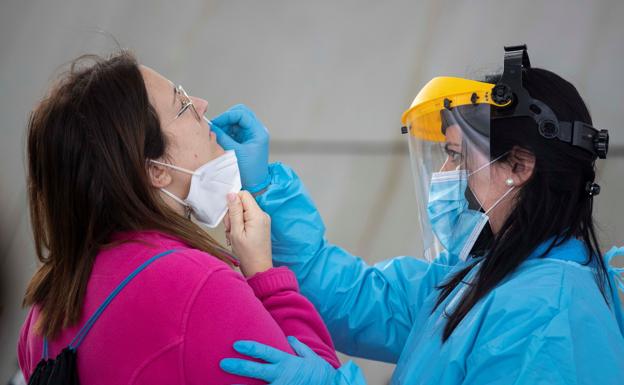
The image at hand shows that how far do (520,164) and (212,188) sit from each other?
624mm

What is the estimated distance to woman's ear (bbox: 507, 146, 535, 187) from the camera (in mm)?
1414

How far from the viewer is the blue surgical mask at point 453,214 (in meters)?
1.49

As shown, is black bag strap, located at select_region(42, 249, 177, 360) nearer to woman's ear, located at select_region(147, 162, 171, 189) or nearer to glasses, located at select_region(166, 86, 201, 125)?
woman's ear, located at select_region(147, 162, 171, 189)

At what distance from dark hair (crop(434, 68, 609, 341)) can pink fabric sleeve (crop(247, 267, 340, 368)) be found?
0.79 feet

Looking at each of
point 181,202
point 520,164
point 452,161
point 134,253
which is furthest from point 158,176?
point 520,164

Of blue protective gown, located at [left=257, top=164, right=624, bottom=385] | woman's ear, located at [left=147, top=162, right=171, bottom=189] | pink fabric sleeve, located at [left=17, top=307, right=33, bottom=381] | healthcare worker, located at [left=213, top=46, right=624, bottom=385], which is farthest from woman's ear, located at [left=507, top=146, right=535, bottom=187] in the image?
pink fabric sleeve, located at [left=17, top=307, right=33, bottom=381]

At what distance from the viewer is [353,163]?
9.00 feet

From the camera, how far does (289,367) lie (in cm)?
123

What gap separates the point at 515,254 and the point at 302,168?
1503 millimetres

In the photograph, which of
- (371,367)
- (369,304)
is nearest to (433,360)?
(369,304)

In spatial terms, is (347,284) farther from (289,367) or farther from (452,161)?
(289,367)

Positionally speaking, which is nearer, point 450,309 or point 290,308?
point 290,308

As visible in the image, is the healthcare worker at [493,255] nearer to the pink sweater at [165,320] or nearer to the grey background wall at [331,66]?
the pink sweater at [165,320]

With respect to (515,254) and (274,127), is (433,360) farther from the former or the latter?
(274,127)
